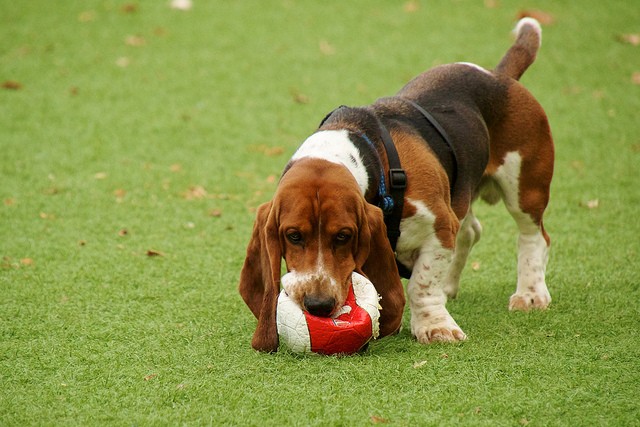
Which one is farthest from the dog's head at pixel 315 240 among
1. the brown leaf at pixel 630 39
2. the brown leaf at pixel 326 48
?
the brown leaf at pixel 630 39

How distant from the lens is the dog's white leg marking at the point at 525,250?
5.33 metres

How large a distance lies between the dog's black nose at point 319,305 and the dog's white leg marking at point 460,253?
70.6 inches

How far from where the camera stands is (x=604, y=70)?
1088 centimetres

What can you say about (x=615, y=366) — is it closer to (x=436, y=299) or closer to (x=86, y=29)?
(x=436, y=299)

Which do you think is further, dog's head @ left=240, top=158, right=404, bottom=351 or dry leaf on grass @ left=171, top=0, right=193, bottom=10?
dry leaf on grass @ left=171, top=0, right=193, bottom=10

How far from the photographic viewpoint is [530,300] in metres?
5.31

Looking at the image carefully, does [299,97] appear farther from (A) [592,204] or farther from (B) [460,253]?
(B) [460,253]

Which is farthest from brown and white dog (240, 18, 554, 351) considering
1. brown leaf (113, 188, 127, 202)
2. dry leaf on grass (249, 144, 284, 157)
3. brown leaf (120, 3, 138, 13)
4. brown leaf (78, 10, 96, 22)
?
brown leaf (78, 10, 96, 22)

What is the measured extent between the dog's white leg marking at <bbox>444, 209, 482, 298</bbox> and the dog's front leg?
0.88 meters

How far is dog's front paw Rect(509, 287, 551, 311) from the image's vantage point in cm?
529

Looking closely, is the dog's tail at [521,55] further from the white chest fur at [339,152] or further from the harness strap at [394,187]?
the white chest fur at [339,152]

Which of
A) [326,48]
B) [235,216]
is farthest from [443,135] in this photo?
[326,48]

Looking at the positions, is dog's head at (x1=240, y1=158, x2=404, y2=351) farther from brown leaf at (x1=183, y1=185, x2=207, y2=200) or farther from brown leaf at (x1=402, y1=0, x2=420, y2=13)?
brown leaf at (x1=402, y1=0, x2=420, y2=13)

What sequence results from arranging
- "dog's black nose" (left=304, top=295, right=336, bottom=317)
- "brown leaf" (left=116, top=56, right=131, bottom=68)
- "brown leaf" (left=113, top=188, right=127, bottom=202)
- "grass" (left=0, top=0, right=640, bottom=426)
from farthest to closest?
"brown leaf" (left=116, top=56, right=131, bottom=68)
"brown leaf" (left=113, top=188, right=127, bottom=202)
"dog's black nose" (left=304, top=295, right=336, bottom=317)
"grass" (left=0, top=0, right=640, bottom=426)
